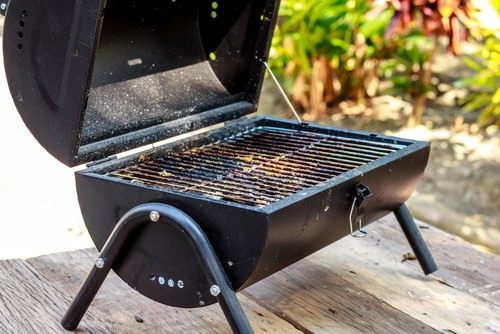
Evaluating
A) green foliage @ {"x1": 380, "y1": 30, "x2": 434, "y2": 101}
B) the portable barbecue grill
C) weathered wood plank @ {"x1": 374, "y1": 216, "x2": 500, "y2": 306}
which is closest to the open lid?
the portable barbecue grill

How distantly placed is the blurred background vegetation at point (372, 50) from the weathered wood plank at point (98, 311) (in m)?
2.44

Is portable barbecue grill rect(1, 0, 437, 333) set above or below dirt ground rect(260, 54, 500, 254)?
above

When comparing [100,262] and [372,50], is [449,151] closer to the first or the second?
[372,50]

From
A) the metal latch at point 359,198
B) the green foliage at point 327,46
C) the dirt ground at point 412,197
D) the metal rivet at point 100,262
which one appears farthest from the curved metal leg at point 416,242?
the green foliage at point 327,46

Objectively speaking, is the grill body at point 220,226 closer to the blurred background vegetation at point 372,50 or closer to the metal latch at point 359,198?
the metal latch at point 359,198

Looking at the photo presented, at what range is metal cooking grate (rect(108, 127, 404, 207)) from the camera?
214 cm

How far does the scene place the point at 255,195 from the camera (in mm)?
2076

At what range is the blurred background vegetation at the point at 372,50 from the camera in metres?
4.38

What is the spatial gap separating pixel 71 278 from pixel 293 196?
0.96 meters

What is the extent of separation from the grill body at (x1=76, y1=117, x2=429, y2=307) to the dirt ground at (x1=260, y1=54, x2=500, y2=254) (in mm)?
2054

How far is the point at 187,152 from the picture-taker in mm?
2508

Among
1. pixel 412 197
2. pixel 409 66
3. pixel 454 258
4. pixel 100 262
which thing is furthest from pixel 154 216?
pixel 409 66

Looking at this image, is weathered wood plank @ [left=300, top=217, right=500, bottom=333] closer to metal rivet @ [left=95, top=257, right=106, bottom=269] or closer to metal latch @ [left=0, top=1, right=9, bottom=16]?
metal rivet @ [left=95, top=257, right=106, bottom=269]

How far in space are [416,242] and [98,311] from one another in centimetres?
106
